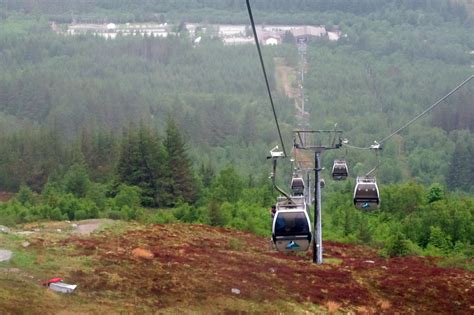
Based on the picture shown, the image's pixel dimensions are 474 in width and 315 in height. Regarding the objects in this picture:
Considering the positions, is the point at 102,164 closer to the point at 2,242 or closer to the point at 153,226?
the point at 153,226

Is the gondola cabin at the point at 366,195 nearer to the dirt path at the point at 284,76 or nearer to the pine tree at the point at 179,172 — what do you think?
the pine tree at the point at 179,172

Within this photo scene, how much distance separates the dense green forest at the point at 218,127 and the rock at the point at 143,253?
14502 millimetres

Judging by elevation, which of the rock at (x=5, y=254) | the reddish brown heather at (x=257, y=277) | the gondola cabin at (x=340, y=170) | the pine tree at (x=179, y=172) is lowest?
the pine tree at (x=179, y=172)

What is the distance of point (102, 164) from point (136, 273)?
53.7 meters

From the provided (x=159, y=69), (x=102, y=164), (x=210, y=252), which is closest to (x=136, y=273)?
(x=210, y=252)

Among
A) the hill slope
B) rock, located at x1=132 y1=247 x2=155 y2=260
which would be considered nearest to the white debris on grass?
the hill slope

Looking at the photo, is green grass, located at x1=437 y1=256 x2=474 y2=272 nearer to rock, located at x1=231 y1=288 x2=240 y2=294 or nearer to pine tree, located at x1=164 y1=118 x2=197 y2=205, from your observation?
rock, located at x1=231 y1=288 x2=240 y2=294

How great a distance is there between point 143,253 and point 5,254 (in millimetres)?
6277

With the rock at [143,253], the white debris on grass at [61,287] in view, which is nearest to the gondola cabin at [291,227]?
the white debris on grass at [61,287]

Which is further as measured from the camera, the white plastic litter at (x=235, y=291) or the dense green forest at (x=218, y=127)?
the dense green forest at (x=218, y=127)

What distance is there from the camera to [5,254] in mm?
28062

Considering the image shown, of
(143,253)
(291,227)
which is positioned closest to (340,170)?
(143,253)

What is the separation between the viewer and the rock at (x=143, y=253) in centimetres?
3173

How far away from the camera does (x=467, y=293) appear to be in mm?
29422
